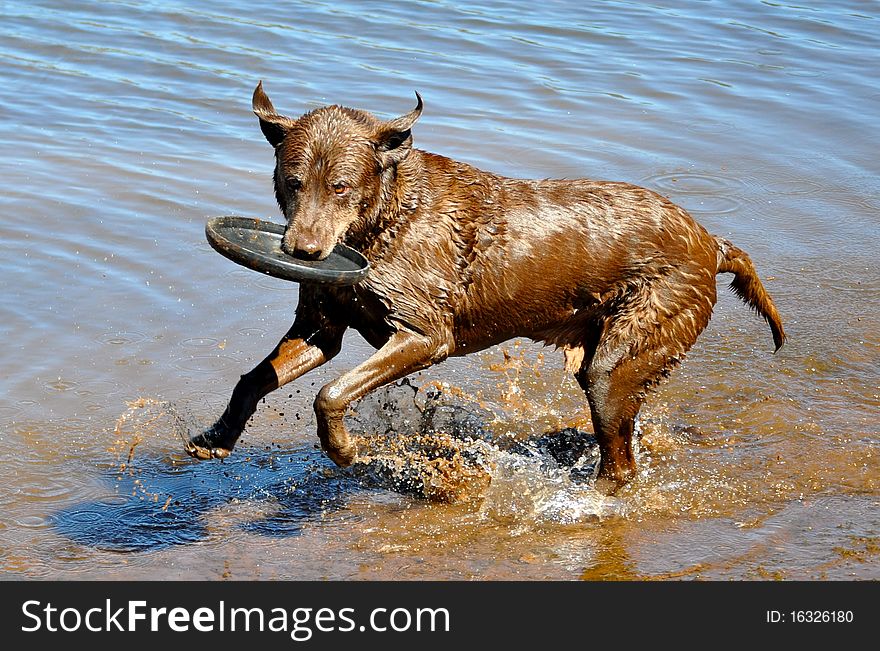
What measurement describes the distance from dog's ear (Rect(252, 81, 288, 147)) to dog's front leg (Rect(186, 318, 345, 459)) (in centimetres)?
103

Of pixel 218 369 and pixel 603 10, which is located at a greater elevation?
pixel 603 10

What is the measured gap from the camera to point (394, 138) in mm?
6105

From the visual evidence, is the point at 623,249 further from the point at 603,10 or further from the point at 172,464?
the point at 603,10

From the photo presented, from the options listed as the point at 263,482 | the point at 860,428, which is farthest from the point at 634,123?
the point at 263,482

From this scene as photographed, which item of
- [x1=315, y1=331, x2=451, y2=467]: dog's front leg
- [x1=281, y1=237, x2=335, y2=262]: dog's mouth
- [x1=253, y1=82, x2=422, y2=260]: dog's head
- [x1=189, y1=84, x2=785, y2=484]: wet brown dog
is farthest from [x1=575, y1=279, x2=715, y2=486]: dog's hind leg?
[x1=281, y1=237, x2=335, y2=262]: dog's mouth

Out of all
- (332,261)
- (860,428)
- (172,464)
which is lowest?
(172,464)

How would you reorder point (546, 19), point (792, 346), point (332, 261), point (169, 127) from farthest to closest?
point (546, 19) < point (169, 127) < point (792, 346) < point (332, 261)

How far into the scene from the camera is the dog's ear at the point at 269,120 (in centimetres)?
607

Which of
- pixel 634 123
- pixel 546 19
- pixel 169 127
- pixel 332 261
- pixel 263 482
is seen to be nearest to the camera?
pixel 332 261

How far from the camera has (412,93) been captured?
1457 cm

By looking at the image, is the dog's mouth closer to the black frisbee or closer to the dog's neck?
the black frisbee

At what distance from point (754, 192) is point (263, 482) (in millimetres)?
6949

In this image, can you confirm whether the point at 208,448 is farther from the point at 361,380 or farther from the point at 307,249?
the point at 307,249

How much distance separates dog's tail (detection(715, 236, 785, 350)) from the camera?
697cm
